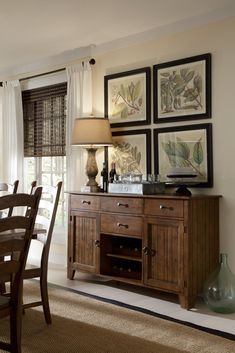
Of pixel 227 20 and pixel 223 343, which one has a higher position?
pixel 227 20

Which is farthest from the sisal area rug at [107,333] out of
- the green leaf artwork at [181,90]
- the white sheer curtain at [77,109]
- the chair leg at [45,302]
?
the green leaf artwork at [181,90]

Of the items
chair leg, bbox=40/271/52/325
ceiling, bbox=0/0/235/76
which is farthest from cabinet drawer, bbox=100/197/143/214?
ceiling, bbox=0/0/235/76

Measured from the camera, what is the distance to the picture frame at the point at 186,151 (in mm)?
4070

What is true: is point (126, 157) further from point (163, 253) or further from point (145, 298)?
point (145, 298)

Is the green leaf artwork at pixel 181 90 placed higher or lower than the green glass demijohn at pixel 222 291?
higher

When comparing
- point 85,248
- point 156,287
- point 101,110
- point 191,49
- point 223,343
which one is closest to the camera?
point 223,343

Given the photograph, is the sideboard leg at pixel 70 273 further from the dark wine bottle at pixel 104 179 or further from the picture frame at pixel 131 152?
the picture frame at pixel 131 152

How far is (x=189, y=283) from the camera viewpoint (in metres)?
3.68

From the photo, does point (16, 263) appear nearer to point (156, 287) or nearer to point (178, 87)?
point (156, 287)

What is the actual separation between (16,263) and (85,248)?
84.1 inches

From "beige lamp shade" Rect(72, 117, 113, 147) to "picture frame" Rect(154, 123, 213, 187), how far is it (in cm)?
52

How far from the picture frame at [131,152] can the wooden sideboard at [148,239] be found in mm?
512

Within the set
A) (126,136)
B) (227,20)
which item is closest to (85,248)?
(126,136)

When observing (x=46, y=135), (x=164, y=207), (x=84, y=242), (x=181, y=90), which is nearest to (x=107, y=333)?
(x=164, y=207)
